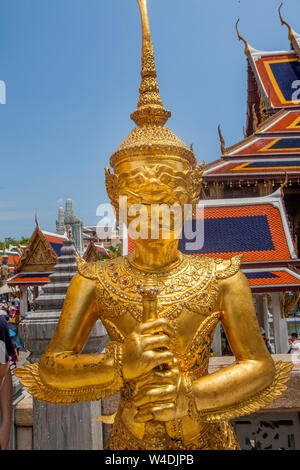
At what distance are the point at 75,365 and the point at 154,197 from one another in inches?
40.5

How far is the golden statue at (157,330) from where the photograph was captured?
1.74 m

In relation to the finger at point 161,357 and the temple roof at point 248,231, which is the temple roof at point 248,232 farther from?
the finger at point 161,357

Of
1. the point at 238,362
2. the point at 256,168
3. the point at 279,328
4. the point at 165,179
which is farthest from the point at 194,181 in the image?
the point at 256,168

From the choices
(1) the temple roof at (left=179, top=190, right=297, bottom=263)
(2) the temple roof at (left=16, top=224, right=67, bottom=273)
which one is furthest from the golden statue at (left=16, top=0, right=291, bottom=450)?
(2) the temple roof at (left=16, top=224, right=67, bottom=273)

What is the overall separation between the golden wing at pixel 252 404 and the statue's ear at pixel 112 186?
132cm

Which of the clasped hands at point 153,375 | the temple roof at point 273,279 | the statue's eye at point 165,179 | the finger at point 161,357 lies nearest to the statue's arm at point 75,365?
the clasped hands at point 153,375

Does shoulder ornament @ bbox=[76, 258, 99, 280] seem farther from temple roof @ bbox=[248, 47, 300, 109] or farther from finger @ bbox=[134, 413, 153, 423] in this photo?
temple roof @ bbox=[248, 47, 300, 109]

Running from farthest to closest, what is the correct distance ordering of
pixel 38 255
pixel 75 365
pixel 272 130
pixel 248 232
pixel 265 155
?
pixel 272 130 < pixel 38 255 < pixel 265 155 < pixel 248 232 < pixel 75 365

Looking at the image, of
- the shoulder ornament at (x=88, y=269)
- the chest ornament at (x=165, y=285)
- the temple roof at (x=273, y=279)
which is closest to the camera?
the chest ornament at (x=165, y=285)

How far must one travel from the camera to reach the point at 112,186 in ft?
7.47

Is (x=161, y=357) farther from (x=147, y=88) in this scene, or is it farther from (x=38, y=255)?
(x=38, y=255)
